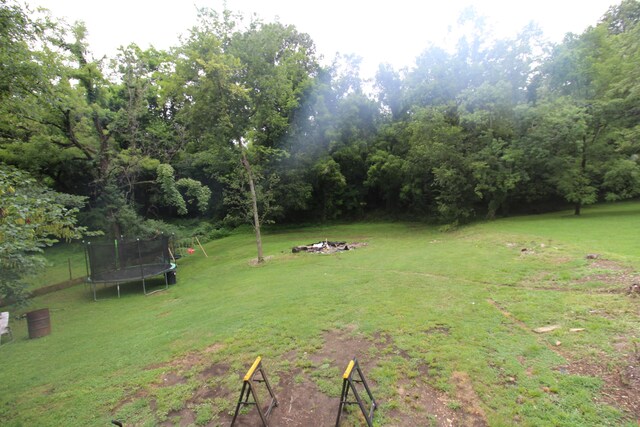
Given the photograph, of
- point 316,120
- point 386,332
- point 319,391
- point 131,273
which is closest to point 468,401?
point 319,391

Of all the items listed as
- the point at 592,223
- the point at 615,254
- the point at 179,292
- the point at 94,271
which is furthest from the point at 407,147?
the point at 94,271

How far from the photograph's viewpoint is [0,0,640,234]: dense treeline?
530 inches

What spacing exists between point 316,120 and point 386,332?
2357 centimetres

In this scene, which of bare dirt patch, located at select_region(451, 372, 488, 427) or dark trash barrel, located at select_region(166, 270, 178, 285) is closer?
bare dirt patch, located at select_region(451, 372, 488, 427)

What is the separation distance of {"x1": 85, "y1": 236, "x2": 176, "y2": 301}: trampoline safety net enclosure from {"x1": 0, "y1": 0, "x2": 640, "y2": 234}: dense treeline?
13.5 feet

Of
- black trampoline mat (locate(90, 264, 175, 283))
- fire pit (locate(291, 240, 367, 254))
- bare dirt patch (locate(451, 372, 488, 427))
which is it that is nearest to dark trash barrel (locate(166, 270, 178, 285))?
black trampoline mat (locate(90, 264, 175, 283))

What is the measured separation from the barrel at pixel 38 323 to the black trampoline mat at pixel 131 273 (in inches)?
149

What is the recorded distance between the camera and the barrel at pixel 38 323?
26.8ft

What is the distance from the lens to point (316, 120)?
26828 millimetres

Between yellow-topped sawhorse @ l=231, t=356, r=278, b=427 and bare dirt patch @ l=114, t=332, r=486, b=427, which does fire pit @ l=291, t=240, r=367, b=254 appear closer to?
bare dirt patch @ l=114, t=332, r=486, b=427

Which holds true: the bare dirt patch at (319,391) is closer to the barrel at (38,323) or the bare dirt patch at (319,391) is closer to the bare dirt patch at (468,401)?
the bare dirt patch at (468,401)

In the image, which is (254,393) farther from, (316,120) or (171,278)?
(316,120)

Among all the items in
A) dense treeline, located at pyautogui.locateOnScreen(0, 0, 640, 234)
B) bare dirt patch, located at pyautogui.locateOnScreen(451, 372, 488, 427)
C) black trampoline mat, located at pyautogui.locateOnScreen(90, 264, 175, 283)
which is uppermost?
dense treeline, located at pyautogui.locateOnScreen(0, 0, 640, 234)

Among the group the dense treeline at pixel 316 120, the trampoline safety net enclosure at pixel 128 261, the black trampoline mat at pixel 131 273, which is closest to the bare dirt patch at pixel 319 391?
the dense treeline at pixel 316 120
